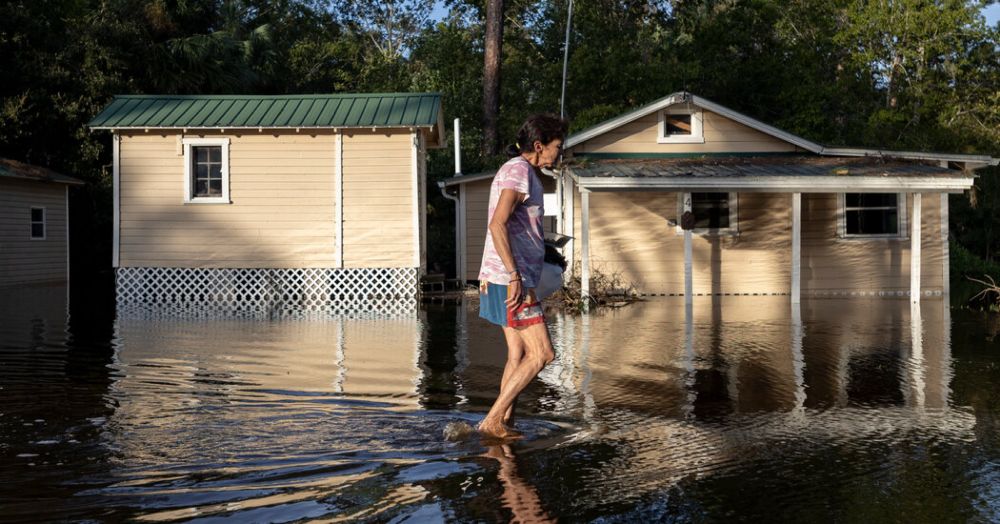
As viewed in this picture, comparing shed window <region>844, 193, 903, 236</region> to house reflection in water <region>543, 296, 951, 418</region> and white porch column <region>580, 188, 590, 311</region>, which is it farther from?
white porch column <region>580, 188, 590, 311</region>

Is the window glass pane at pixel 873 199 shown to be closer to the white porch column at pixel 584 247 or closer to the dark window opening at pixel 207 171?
the white porch column at pixel 584 247

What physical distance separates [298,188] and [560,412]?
13766 mm

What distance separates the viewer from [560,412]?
6988mm

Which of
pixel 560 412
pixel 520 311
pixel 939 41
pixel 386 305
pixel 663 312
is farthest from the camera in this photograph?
pixel 939 41

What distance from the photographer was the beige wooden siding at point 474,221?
2366 centimetres

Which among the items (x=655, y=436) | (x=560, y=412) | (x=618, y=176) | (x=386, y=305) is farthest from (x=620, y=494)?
(x=386, y=305)

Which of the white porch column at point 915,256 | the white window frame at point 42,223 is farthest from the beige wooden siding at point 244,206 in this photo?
the white porch column at point 915,256

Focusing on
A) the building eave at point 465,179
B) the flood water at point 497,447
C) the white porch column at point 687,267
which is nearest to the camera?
the flood water at point 497,447

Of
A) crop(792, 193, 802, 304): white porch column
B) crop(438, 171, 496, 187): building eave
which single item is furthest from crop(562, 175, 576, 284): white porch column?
crop(792, 193, 802, 304): white porch column

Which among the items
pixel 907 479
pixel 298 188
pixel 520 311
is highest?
pixel 298 188

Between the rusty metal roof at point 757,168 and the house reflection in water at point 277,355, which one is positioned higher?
the rusty metal roof at point 757,168

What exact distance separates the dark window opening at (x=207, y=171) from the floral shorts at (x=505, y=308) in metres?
15.2

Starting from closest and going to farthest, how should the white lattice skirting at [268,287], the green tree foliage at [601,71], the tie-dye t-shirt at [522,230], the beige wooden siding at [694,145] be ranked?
the tie-dye t-shirt at [522,230] < the white lattice skirting at [268,287] < the beige wooden siding at [694,145] < the green tree foliage at [601,71]

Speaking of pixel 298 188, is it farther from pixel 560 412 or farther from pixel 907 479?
pixel 907 479
